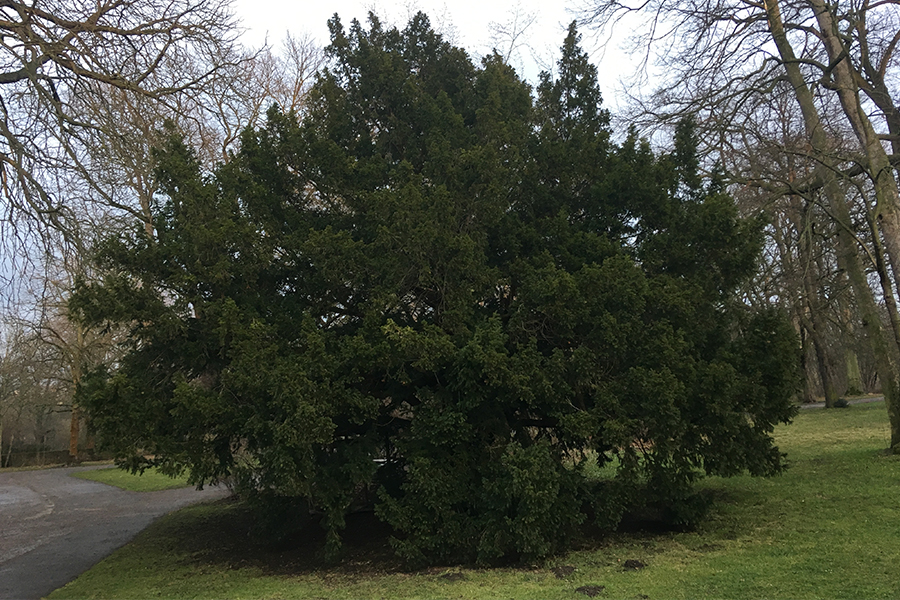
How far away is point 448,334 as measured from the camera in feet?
26.4

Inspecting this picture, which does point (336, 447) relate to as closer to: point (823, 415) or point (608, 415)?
point (608, 415)

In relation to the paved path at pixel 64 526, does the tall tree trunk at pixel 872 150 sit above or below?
above

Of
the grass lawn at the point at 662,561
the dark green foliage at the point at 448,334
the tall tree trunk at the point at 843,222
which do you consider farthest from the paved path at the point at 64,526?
the tall tree trunk at the point at 843,222

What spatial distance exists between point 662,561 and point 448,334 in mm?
3465

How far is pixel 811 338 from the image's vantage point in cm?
2353

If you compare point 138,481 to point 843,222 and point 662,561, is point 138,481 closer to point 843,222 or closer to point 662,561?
point 662,561

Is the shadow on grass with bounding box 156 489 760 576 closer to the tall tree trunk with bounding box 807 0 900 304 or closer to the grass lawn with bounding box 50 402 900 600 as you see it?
the grass lawn with bounding box 50 402 900 600

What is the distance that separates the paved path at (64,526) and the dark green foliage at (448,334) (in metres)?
2.98

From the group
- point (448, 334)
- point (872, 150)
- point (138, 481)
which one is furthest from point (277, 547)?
point (138, 481)

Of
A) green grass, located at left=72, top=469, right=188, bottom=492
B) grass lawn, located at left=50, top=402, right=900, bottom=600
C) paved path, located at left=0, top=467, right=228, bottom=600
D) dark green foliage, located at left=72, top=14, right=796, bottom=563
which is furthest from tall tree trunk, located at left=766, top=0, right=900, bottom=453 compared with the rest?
green grass, located at left=72, top=469, right=188, bottom=492

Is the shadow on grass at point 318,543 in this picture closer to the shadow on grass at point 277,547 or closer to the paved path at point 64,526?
the shadow on grass at point 277,547

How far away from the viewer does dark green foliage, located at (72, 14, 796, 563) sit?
7160 millimetres

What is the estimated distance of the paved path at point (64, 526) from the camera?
27.9 feet

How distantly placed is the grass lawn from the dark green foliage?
51 centimetres
